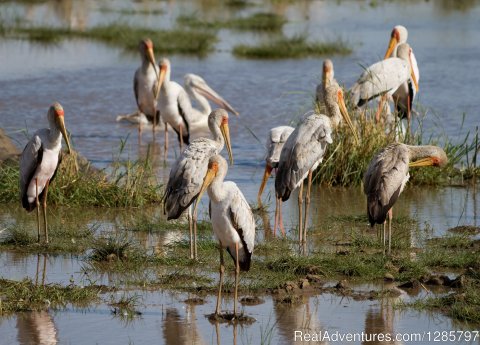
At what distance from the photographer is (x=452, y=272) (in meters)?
8.14

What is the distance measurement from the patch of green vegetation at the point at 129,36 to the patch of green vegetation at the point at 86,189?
1255cm

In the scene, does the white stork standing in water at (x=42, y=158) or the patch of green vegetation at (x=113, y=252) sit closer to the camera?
the patch of green vegetation at (x=113, y=252)

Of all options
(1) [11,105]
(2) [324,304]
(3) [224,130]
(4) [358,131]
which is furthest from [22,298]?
(1) [11,105]

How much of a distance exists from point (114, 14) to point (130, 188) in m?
19.9

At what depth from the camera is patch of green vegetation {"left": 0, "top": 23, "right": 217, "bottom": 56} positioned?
23.2 metres

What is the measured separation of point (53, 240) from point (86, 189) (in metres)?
1.51

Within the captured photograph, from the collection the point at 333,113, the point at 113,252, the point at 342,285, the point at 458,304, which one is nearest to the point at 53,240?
the point at 113,252

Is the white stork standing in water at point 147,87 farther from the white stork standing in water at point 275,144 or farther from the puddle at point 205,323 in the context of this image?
the puddle at point 205,323

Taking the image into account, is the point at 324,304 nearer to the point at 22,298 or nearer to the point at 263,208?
the point at 22,298

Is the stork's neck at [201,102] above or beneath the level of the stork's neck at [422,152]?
beneath

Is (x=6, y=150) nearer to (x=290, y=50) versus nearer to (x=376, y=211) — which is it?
(x=376, y=211)

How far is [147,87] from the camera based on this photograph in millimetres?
15586

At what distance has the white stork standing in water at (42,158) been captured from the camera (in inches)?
360

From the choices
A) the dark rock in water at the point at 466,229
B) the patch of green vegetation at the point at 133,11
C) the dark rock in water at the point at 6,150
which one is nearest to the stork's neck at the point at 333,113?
the dark rock in water at the point at 466,229
